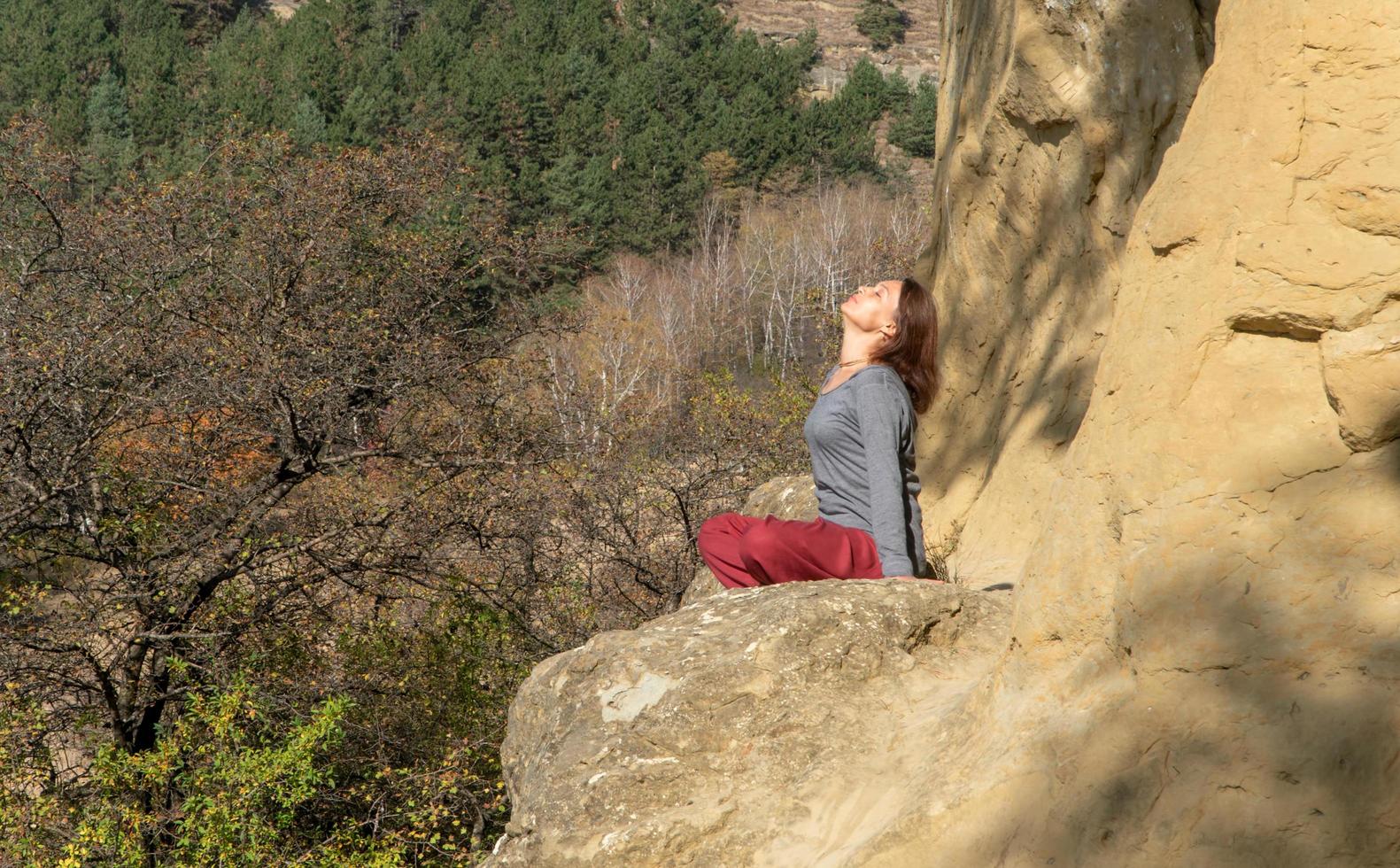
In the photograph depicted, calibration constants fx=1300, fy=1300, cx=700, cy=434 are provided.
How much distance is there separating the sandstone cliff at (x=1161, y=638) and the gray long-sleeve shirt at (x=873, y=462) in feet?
1.17

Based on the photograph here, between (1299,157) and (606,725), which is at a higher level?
(1299,157)

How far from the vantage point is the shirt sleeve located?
13.1 ft

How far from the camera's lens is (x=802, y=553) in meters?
4.04

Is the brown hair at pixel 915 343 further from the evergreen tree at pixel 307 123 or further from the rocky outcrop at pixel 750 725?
the evergreen tree at pixel 307 123

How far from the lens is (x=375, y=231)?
1381 cm

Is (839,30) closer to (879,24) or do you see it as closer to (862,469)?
(879,24)

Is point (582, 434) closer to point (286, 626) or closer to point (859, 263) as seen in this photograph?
point (286, 626)

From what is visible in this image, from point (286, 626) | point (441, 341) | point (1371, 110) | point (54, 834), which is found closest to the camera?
point (1371, 110)

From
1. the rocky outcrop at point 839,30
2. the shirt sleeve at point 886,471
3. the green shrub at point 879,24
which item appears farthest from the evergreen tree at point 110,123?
the green shrub at point 879,24

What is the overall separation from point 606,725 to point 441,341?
9705mm

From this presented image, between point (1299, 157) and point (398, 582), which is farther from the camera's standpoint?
point (398, 582)

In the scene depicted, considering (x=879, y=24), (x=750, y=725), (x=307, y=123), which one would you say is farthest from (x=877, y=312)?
(x=879, y=24)

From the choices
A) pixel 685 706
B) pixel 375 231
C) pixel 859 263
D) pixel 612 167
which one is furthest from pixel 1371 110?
pixel 612 167

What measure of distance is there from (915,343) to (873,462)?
1.48ft
